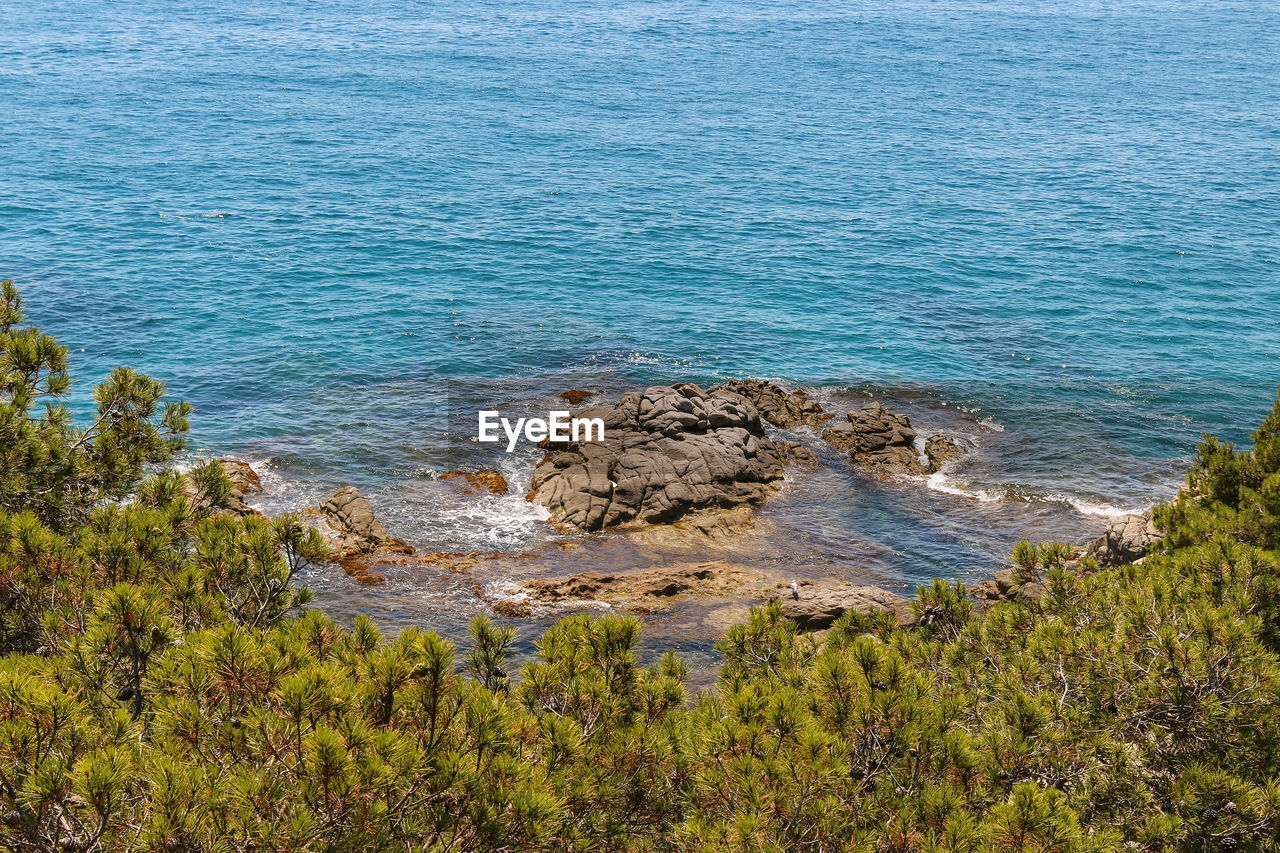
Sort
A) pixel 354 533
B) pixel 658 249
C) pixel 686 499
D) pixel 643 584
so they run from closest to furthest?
1. pixel 643 584
2. pixel 354 533
3. pixel 686 499
4. pixel 658 249

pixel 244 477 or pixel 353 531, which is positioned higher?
pixel 244 477

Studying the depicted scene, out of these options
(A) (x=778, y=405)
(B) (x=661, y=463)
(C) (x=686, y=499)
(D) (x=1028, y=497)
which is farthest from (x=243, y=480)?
(D) (x=1028, y=497)

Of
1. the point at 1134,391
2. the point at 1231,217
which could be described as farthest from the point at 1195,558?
the point at 1231,217

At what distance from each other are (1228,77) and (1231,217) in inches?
1715

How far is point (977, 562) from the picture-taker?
29.2 meters

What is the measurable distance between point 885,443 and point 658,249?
23.9 metres

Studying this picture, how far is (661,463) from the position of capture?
107 feet

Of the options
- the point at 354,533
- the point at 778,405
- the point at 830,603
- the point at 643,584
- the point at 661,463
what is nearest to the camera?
the point at 830,603

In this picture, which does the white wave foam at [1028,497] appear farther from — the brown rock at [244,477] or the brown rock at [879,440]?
the brown rock at [244,477]

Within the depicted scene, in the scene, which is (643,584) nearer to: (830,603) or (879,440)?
(830,603)

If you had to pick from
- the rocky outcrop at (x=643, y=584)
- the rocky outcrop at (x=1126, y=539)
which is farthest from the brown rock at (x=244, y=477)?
the rocky outcrop at (x=1126, y=539)

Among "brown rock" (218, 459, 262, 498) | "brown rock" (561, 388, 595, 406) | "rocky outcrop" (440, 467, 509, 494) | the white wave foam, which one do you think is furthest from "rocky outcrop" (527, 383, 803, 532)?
"brown rock" (218, 459, 262, 498)

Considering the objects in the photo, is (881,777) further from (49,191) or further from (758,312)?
(49,191)

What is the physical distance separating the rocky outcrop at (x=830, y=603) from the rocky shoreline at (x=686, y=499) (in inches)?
1.8
